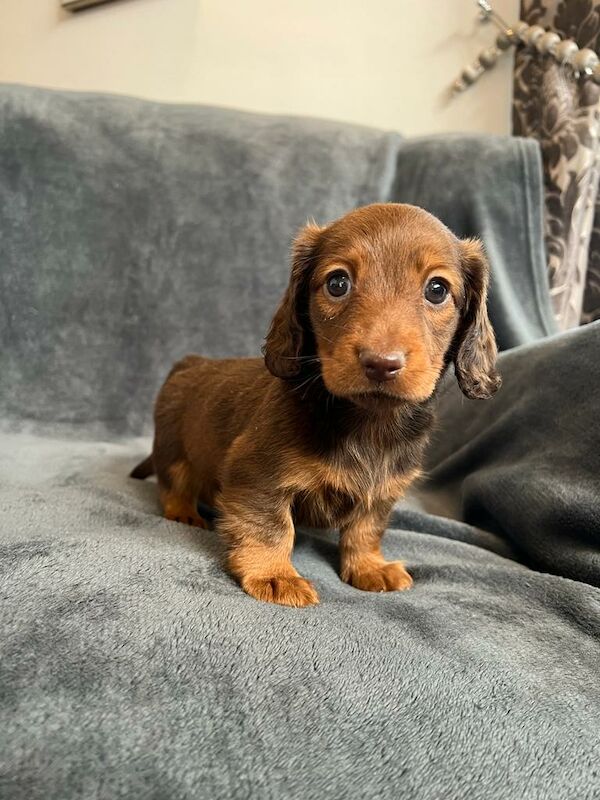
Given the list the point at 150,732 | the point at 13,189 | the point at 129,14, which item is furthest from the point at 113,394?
the point at 129,14

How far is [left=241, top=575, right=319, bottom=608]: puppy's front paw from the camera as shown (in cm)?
148

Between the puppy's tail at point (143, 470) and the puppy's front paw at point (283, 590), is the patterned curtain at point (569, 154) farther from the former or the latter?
the puppy's front paw at point (283, 590)

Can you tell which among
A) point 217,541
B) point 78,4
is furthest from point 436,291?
point 78,4

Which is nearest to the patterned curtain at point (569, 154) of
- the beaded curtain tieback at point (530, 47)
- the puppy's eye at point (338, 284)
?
the beaded curtain tieback at point (530, 47)

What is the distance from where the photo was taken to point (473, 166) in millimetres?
2979

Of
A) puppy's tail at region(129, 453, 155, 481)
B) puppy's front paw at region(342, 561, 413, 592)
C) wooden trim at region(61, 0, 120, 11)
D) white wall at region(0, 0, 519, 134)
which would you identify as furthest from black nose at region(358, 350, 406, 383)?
wooden trim at region(61, 0, 120, 11)

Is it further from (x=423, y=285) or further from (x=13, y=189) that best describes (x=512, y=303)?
(x=13, y=189)

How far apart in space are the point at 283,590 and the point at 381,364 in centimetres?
56

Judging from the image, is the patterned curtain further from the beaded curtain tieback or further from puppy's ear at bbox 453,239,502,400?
puppy's ear at bbox 453,239,502,400

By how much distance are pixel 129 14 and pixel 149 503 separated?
138 inches

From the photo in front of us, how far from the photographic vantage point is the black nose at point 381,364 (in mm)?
1314

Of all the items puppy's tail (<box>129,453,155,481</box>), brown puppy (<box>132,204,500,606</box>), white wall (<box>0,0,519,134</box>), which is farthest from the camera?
white wall (<box>0,0,519,134</box>)

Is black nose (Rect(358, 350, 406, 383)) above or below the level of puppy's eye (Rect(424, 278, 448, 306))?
below

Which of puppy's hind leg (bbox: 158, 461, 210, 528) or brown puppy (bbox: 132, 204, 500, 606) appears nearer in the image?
brown puppy (bbox: 132, 204, 500, 606)
